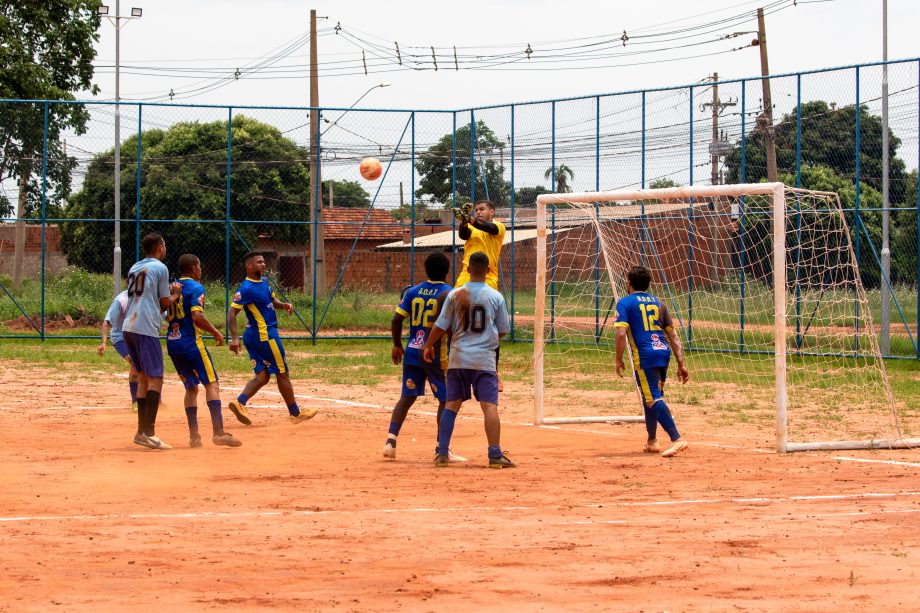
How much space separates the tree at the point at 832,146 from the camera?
19.7 meters

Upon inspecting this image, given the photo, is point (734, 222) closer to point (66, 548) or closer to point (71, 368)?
point (71, 368)

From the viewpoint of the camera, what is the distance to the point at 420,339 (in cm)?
1080

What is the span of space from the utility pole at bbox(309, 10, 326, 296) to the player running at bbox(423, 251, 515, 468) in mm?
13448

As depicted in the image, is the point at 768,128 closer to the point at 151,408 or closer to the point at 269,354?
the point at 269,354

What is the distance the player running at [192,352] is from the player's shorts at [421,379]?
1.85 metres

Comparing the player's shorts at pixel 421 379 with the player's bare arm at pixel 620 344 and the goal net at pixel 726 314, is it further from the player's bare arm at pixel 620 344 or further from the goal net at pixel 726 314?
the goal net at pixel 726 314

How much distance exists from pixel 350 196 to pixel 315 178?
28.5 ft

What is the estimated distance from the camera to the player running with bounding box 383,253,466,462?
35.0ft

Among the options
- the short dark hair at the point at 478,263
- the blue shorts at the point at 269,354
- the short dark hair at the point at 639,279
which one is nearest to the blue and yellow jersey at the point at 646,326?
the short dark hair at the point at 639,279

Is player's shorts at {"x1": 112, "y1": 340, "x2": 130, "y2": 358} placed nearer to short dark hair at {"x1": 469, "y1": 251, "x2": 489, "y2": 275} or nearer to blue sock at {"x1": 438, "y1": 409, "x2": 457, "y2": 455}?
blue sock at {"x1": 438, "y1": 409, "x2": 457, "y2": 455}

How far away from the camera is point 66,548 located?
6.95m

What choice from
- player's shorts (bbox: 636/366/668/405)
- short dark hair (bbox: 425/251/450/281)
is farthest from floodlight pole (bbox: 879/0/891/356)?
short dark hair (bbox: 425/251/450/281)

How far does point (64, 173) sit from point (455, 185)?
8.16 meters

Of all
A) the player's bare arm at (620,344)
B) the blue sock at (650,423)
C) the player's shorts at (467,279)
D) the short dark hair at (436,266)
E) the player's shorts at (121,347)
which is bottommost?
the blue sock at (650,423)
